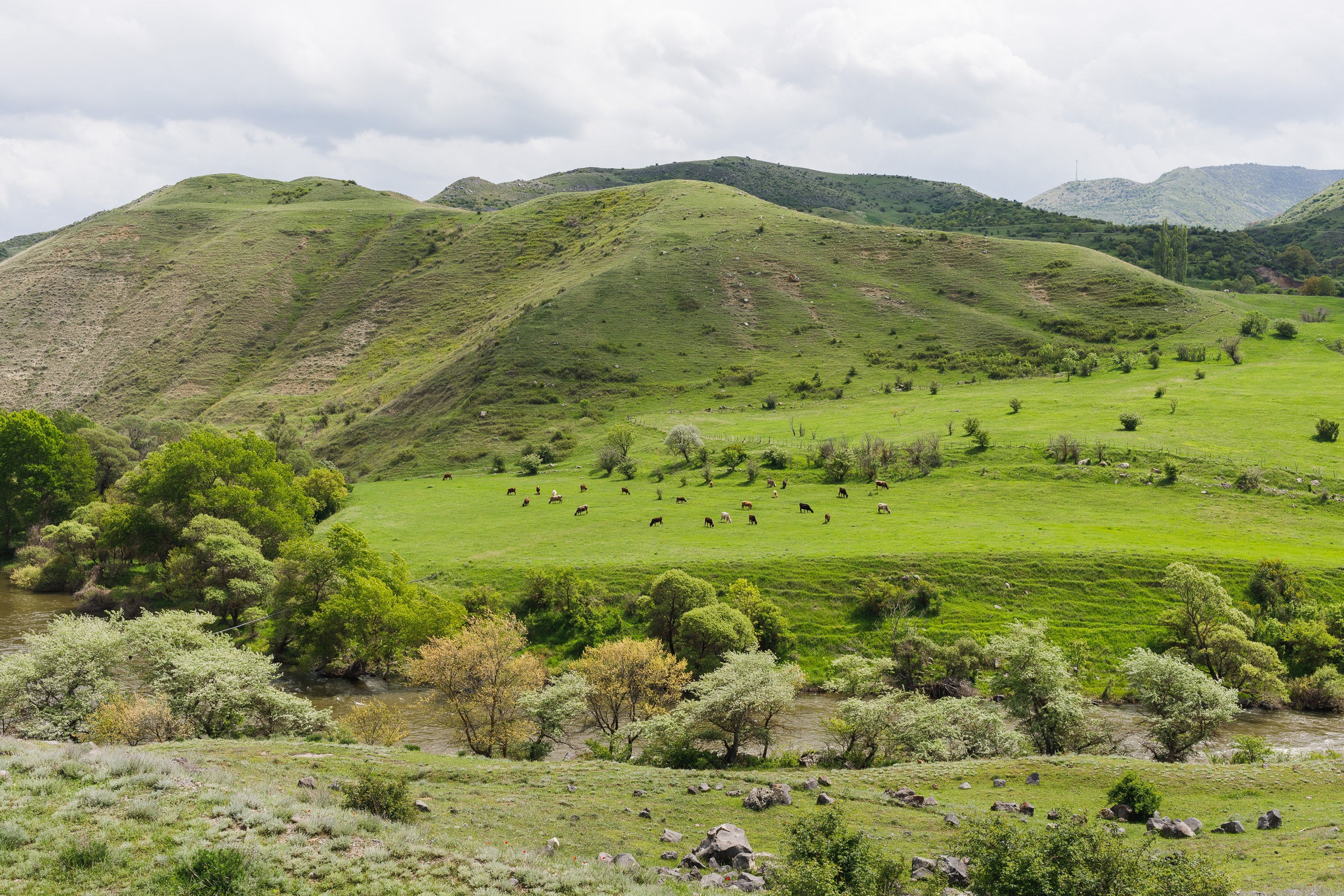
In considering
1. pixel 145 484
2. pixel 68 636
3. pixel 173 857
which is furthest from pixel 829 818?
pixel 145 484

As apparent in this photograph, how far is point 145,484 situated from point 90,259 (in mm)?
179705

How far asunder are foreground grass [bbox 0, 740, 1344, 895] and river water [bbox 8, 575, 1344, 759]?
9.56 m

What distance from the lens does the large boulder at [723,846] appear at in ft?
63.3

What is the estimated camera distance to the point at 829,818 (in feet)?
58.7

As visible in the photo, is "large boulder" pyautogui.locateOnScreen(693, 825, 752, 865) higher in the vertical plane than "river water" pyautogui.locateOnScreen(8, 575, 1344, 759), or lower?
higher

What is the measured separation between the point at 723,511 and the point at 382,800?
50650mm

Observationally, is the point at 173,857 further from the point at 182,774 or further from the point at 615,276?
the point at 615,276

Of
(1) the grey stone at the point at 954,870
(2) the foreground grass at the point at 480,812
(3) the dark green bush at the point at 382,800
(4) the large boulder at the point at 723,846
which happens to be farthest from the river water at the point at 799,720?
(3) the dark green bush at the point at 382,800

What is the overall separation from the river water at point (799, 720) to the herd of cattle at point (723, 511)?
21.9 meters

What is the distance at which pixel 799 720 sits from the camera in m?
41.5

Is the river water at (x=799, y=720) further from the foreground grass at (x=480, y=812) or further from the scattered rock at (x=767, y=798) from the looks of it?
the scattered rock at (x=767, y=798)

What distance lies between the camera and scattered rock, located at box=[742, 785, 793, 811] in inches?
926

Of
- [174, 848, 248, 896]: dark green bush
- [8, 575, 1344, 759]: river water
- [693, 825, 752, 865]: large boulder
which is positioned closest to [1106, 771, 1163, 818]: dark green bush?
[693, 825, 752, 865]: large boulder

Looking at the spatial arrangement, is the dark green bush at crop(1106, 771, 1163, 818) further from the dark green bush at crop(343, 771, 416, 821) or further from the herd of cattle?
the herd of cattle
